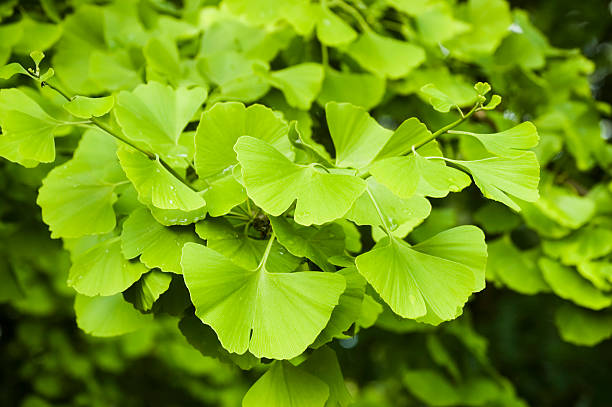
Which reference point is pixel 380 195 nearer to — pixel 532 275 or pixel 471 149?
pixel 471 149

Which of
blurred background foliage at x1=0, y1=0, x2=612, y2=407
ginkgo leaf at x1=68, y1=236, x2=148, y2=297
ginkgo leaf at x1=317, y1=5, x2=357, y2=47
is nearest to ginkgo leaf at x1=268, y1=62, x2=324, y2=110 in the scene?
ginkgo leaf at x1=317, y1=5, x2=357, y2=47

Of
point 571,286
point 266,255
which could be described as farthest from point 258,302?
point 571,286

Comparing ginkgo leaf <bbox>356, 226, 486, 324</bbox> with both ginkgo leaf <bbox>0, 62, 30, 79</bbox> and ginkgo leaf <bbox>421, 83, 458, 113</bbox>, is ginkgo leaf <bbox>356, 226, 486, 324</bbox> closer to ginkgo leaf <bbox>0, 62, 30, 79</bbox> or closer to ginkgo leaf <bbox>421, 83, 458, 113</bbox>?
ginkgo leaf <bbox>421, 83, 458, 113</bbox>

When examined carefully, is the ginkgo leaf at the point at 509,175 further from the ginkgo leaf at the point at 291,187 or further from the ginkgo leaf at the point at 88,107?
the ginkgo leaf at the point at 88,107

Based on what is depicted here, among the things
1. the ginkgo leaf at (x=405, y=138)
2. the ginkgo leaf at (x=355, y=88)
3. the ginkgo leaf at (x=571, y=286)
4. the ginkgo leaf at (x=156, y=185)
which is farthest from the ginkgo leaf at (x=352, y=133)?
the ginkgo leaf at (x=571, y=286)

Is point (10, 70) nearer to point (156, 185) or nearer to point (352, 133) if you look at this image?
point (156, 185)
